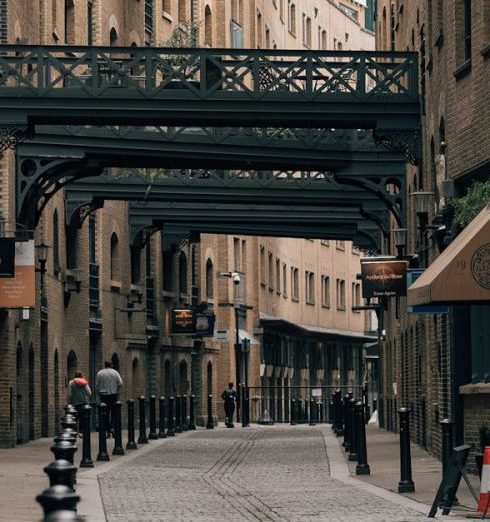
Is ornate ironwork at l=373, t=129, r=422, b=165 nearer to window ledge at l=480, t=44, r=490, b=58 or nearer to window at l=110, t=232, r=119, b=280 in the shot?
window ledge at l=480, t=44, r=490, b=58

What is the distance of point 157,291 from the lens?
56375mm

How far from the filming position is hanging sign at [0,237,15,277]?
3038 centimetres

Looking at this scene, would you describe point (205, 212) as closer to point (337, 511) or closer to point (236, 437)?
point (236, 437)

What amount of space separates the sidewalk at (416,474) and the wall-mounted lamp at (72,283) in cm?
1019

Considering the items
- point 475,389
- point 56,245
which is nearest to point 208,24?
point 56,245

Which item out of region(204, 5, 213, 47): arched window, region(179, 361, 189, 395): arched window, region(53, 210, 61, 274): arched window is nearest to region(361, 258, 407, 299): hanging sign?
region(53, 210, 61, 274): arched window

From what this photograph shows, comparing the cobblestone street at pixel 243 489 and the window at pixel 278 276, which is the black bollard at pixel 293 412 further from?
the cobblestone street at pixel 243 489

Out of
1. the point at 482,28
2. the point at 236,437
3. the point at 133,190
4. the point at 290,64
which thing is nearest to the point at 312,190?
the point at 133,190

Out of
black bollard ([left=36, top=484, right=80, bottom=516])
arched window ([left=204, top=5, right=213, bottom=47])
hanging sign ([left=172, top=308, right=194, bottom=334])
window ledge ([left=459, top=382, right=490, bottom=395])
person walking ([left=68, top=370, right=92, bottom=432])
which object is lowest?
black bollard ([left=36, top=484, right=80, bottom=516])

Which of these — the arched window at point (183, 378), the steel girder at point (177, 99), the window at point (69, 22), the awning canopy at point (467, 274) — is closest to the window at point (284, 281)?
the arched window at point (183, 378)

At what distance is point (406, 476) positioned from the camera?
65.9 ft

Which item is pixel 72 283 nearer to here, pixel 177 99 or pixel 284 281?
pixel 177 99

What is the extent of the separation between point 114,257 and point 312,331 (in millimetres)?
33051

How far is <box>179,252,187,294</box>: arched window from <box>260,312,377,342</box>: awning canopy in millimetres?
12674
